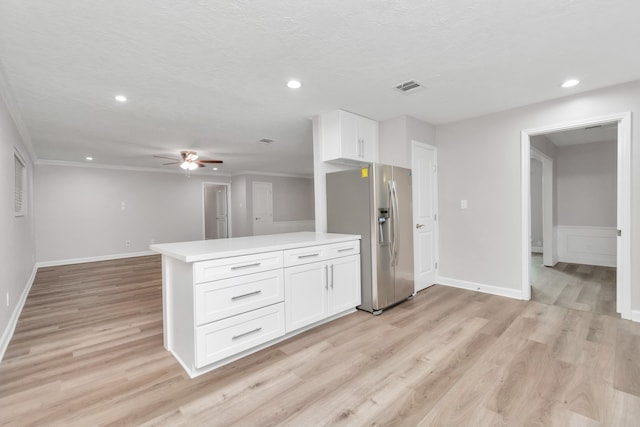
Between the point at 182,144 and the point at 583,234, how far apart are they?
7536 mm

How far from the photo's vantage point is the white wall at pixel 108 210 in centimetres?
632

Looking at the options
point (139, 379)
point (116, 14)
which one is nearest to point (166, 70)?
point (116, 14)

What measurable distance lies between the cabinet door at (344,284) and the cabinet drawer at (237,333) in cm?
63

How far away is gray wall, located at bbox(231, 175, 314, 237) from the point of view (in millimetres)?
8875

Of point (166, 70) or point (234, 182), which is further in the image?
point (234, 182)

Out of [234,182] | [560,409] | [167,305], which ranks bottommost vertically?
[560,409]

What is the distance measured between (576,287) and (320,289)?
3732mm

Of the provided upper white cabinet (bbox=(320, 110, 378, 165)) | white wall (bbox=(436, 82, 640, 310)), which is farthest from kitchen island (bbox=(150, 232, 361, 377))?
white wall (bbox=(436, 82, 640, 310))

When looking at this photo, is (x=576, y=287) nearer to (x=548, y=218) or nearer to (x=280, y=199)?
(x=548, y=218)

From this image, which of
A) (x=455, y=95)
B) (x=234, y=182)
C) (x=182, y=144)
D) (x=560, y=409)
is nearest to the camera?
(x=560, y=409)

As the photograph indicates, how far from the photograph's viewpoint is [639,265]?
2.87m

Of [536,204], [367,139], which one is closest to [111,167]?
[367,139]

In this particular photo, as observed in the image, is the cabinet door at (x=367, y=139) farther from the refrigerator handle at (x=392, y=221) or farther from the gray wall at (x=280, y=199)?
the gray wall at (x=280, y=199)

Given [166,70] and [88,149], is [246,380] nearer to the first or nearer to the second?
[166,70]
